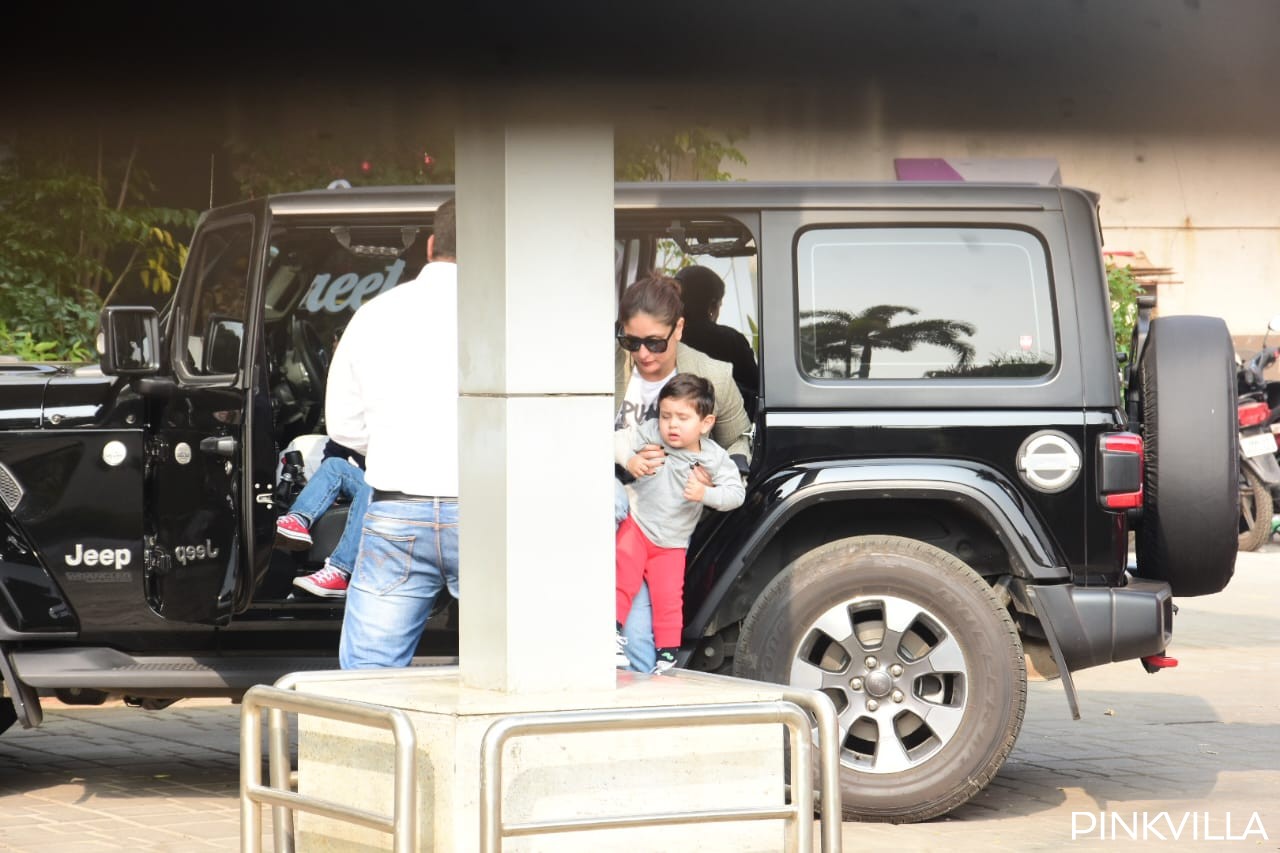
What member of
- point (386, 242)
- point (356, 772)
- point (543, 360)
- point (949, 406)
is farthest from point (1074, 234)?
point (356, 772)

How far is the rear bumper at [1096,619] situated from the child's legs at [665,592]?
114 centimetres

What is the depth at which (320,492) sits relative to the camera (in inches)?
221

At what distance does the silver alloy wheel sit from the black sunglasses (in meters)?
1.03

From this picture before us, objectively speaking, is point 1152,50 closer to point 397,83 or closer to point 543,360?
point 397,83

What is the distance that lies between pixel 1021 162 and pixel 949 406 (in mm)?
4348

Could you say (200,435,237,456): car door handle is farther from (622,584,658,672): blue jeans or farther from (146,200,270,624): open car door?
(622,584,658,672): blue jeans

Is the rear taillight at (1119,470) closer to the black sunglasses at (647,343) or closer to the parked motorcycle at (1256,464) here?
the black sunglasses at (647,343)

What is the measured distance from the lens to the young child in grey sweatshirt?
207 inches

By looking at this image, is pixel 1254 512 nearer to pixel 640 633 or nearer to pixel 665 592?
pixel 665 592

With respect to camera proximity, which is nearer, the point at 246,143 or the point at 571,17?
the point at 571,17

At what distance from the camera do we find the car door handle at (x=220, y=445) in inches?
218

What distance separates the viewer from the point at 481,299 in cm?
343

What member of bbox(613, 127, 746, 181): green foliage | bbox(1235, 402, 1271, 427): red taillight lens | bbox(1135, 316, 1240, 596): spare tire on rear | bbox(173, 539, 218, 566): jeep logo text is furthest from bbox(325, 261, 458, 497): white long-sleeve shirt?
bbox(1235, 402, 1271, 427): red taillight lens

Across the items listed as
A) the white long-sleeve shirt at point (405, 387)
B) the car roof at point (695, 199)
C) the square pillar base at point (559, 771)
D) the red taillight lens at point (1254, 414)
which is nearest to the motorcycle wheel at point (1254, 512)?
the red taillight lens at point (1254, 414)
